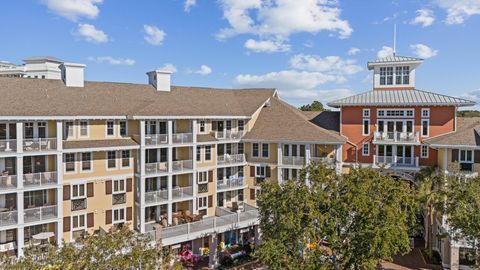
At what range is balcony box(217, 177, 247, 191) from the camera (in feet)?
112

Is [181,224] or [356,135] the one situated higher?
[356,135]


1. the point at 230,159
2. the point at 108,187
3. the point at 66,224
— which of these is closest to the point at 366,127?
the point at 230,159

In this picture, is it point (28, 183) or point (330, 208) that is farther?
point (28, 183)

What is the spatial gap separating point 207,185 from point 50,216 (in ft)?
42.3

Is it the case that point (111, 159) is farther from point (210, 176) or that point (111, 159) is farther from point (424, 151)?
point (424, 151)

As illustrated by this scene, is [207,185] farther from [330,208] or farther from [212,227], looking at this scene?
[330,208]

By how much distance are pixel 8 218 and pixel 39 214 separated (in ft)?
5.62

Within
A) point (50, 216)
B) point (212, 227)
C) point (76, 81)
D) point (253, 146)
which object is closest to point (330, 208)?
point (212, 227)

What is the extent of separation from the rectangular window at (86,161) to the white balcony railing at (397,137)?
24.1 m

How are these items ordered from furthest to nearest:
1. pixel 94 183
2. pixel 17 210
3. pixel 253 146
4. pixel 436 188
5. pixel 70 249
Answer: pixel 253 146, pixel 436 188, pixel 94 183, pixel 17 210, pixel 70 249

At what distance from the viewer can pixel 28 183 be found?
23.8 metres

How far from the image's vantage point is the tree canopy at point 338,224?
19.8 meters

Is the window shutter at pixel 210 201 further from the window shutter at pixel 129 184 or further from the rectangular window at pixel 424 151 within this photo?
the rectangular window at pixel 424 151

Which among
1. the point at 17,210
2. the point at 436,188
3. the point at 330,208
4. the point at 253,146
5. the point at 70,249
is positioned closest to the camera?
the point at 70,249
